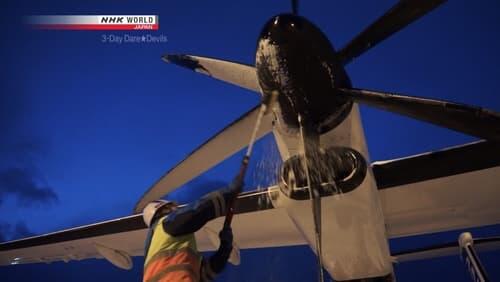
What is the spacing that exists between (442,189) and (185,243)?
3376 mm

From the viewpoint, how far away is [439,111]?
282 centimetres

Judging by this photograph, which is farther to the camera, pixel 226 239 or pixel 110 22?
pixel 110 22

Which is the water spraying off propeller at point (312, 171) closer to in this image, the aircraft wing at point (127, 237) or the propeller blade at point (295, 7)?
the propeller blade at point (295, 7)

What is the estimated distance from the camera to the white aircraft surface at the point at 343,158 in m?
2.83

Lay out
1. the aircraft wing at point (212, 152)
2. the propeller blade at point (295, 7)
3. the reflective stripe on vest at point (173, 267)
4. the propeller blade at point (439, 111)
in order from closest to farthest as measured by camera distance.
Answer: the propeller blade at point (439, 111), the reflective stripe on vest at point (173, 267), the propeller blade at point (295, 7), the aircraft wing at point (212, 152)

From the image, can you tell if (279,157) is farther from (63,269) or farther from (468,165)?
(63,269)

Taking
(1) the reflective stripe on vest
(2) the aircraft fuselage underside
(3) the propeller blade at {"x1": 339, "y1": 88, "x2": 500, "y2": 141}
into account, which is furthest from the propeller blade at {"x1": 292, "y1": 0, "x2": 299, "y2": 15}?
(1) the reflective stripe on vest

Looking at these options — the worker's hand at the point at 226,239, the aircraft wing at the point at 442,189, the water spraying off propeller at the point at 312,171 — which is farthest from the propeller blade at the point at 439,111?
the worker's hand at the point at 226,239

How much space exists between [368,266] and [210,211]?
7.40 ft

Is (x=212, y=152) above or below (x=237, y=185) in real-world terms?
above

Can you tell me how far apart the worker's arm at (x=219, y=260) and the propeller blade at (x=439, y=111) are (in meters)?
1.56

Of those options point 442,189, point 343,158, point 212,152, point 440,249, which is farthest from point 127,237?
point 440,249

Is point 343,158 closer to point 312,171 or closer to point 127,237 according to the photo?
point 312,171

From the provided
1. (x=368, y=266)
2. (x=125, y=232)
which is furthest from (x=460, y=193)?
(x=125, y=232)
